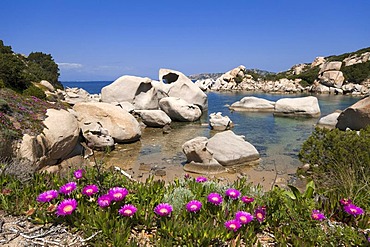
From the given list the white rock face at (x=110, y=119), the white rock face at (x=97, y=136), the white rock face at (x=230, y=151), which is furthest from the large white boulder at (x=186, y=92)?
the white rock face at (x=230, y=151)

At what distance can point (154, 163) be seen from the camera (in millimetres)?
11484

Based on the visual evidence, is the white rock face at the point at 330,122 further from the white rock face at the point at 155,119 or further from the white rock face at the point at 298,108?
the white rock face at the point at 155,119

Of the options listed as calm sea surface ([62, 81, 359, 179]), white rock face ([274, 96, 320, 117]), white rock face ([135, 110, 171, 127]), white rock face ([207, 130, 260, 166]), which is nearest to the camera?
white rock face ([207, 130, 260, 166])

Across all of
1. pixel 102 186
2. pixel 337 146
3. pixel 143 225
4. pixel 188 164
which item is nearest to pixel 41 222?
pixel 102 186

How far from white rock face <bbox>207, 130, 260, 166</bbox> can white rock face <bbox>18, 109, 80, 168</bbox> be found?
5.24 metres

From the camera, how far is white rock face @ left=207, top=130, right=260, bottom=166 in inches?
430

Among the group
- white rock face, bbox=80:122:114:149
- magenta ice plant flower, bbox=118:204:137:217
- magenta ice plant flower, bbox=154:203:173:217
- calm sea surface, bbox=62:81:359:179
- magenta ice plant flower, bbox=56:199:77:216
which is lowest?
calm sea surface, bbox=62:81:359:179

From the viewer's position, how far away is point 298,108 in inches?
980

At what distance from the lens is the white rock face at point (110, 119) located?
14406 mm

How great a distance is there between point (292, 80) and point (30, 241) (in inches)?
2763

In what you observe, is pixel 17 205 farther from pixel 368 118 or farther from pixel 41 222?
pixel 368 118

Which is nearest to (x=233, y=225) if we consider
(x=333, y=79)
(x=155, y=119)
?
(x=155, y=119)

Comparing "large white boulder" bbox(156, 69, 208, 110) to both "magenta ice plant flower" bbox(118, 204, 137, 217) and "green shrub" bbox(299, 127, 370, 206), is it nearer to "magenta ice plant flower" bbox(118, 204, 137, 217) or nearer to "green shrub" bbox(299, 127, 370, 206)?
"green shrub" bbox(299, 127, 370, 206)

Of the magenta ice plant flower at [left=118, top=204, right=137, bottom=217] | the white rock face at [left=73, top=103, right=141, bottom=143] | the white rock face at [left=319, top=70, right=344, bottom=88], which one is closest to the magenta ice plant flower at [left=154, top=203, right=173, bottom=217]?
the magenta ice plant flower at [left=118, top=204, right=137, bottom=217]
